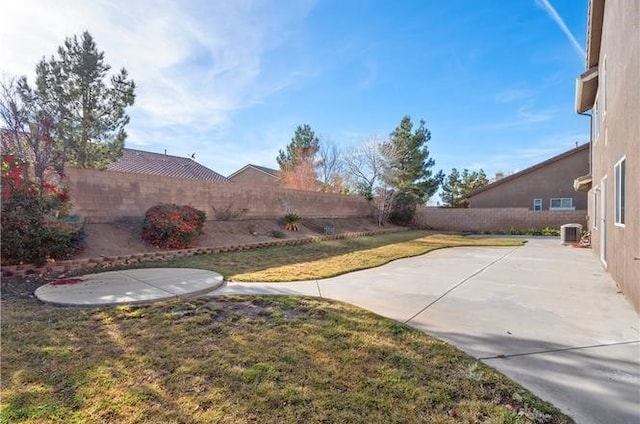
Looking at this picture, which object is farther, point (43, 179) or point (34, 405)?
point (43, 179)

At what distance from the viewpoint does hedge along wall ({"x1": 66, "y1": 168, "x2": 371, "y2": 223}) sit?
9.37 meters

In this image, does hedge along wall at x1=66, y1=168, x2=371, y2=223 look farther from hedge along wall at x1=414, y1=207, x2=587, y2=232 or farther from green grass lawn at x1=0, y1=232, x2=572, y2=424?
hedge along wall at x1=414, y1=207, x2=587, y2=232

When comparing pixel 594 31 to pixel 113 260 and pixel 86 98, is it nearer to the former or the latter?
pixel 113 260

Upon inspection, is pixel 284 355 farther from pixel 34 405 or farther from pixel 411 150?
pixel 411 150

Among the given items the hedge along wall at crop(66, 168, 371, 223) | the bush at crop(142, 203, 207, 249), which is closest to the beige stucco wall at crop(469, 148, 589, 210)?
the hedge along wall at crop(66, 168, 371, 223)

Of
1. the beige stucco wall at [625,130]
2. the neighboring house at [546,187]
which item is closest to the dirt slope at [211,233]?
the beige stucco wall at [625,130]

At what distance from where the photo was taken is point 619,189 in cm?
593

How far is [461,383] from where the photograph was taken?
2732 millimetres

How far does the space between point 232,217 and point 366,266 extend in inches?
275

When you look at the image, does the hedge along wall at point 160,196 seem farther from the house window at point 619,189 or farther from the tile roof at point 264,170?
the tile roof at point 264,170

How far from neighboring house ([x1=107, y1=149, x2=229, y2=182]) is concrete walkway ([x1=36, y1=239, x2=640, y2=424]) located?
14.9 m

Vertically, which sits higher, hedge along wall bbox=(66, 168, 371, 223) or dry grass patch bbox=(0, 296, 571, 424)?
hedge along wall bbox=(66, 168, 371, 223)

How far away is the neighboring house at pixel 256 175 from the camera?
33.6m

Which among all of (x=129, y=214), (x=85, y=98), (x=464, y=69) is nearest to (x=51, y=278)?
(x=129, y=214)
